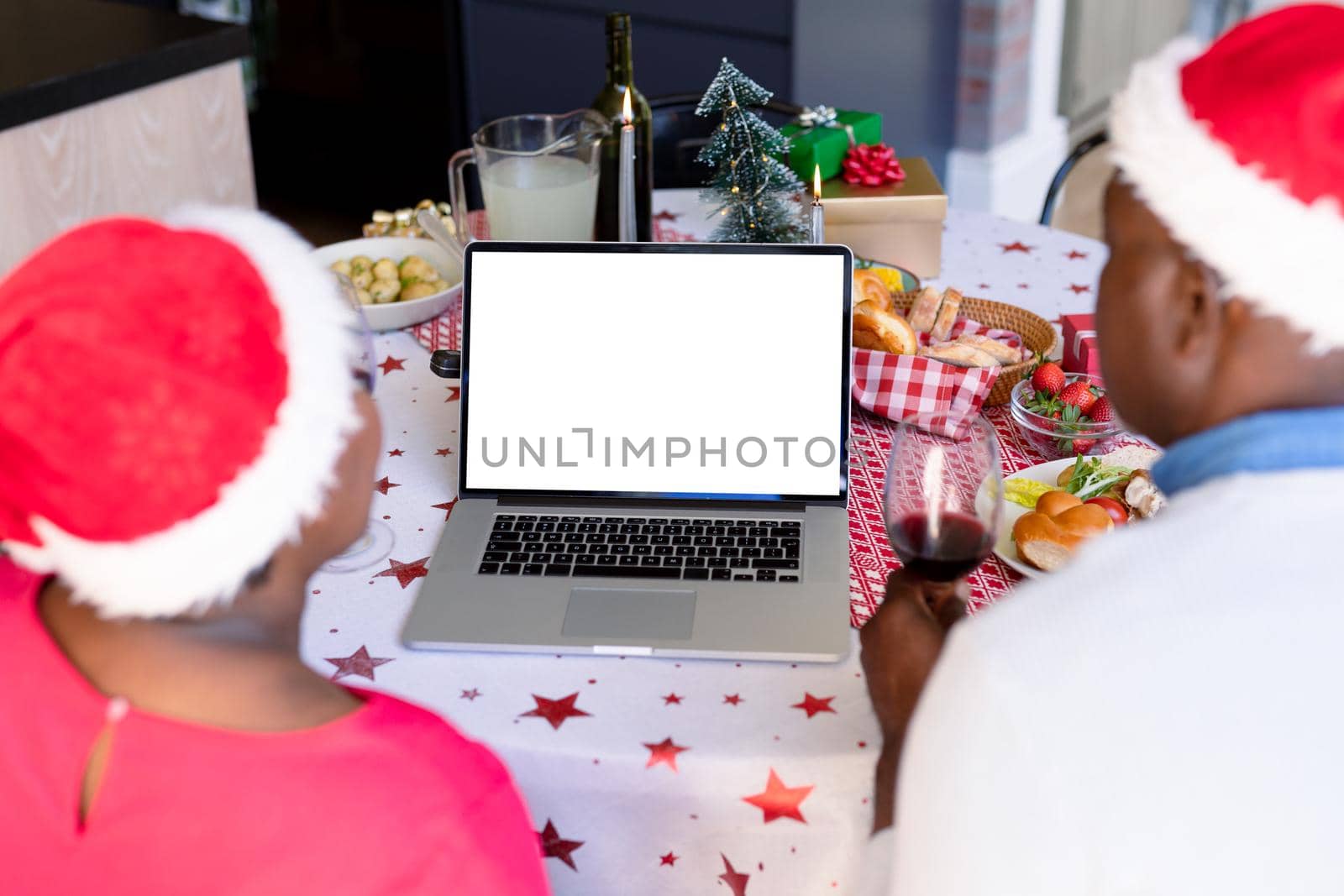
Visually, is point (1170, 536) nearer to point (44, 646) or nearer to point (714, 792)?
point (714, 792)

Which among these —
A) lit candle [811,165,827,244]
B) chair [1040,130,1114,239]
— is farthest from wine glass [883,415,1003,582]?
chair [1040,130,1114,239]

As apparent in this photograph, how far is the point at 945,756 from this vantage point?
69cm

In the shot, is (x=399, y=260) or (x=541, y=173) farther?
(x=399, y=260)

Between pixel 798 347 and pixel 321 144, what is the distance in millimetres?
4024

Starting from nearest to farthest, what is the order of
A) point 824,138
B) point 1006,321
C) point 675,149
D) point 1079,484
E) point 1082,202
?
point 1079,484, point 1006,321, point 824,138, point 675,149, point 1082,202

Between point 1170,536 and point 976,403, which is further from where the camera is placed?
point 976,403

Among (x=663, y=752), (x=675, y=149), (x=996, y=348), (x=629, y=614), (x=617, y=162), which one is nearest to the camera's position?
(x=663, y=752)

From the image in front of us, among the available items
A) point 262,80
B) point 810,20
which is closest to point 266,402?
point 810,20

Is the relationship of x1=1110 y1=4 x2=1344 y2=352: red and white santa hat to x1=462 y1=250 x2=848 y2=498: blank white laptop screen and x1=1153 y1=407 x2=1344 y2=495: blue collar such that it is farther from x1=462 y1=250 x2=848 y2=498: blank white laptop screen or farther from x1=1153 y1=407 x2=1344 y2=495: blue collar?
x1=462 y1=250 x2=848 y2=498: blank white laptop screen

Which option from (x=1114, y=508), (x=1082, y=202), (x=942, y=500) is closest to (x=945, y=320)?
(x=1114, y=508)

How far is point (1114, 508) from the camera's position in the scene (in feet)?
3.88

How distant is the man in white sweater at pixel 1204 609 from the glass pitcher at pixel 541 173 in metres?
0.98

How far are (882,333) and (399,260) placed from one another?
75cm

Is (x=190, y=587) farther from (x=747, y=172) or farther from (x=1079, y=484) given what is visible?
(x=747, y=172)
